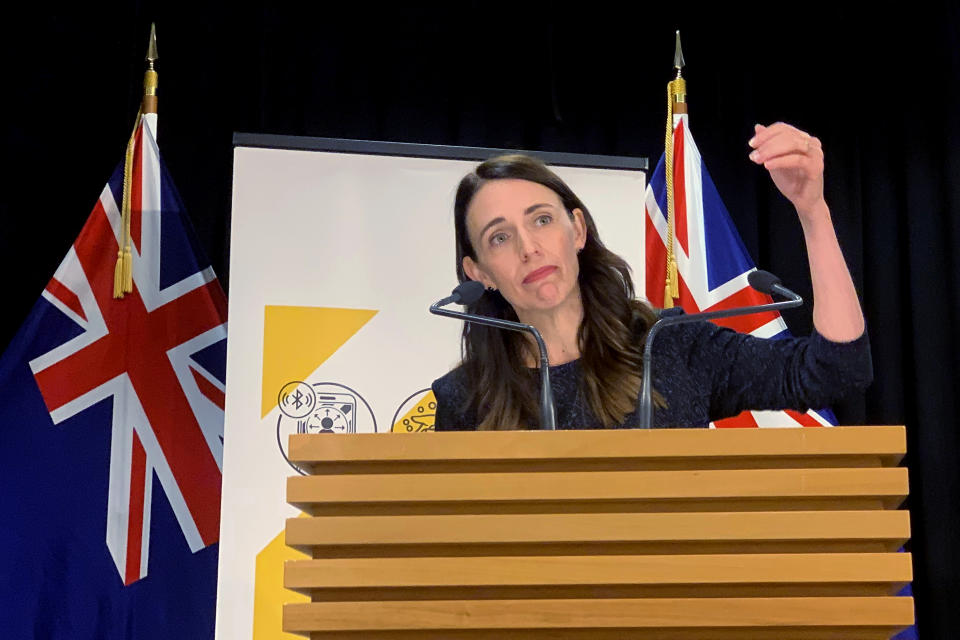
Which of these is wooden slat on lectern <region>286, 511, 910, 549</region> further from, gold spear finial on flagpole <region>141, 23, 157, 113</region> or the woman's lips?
gold spear finial on flagpole <region>141, 23, 157, 113</region>

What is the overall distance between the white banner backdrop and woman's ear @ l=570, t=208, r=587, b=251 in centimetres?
64

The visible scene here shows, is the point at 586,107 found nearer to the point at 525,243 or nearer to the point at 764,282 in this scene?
the point at 525,243

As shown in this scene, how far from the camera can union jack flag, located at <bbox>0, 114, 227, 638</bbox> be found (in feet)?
9.12

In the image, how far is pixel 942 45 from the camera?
11.8ft

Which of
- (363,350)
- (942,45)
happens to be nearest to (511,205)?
(363,350)

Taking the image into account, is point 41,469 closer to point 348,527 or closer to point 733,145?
point 348,527

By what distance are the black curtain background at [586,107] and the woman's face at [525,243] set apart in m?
1.26

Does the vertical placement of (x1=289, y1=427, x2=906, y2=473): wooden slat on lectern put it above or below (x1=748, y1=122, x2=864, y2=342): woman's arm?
below

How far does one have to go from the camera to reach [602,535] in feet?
3.62

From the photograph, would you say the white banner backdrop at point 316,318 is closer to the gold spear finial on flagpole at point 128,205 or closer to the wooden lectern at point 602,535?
the gold spear finial on flagpole at point 128,205

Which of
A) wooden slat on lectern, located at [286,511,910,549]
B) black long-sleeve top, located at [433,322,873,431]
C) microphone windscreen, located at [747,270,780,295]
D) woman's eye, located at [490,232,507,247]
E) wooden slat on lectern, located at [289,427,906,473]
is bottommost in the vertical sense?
wooden slat on lectern, located at [286,511,910,549]

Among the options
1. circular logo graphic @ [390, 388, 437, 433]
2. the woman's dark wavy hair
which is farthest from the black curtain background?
the woman's dark wavy hair

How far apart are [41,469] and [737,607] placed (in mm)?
2212

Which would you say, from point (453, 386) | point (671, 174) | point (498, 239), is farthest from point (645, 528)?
point (671, 174)
